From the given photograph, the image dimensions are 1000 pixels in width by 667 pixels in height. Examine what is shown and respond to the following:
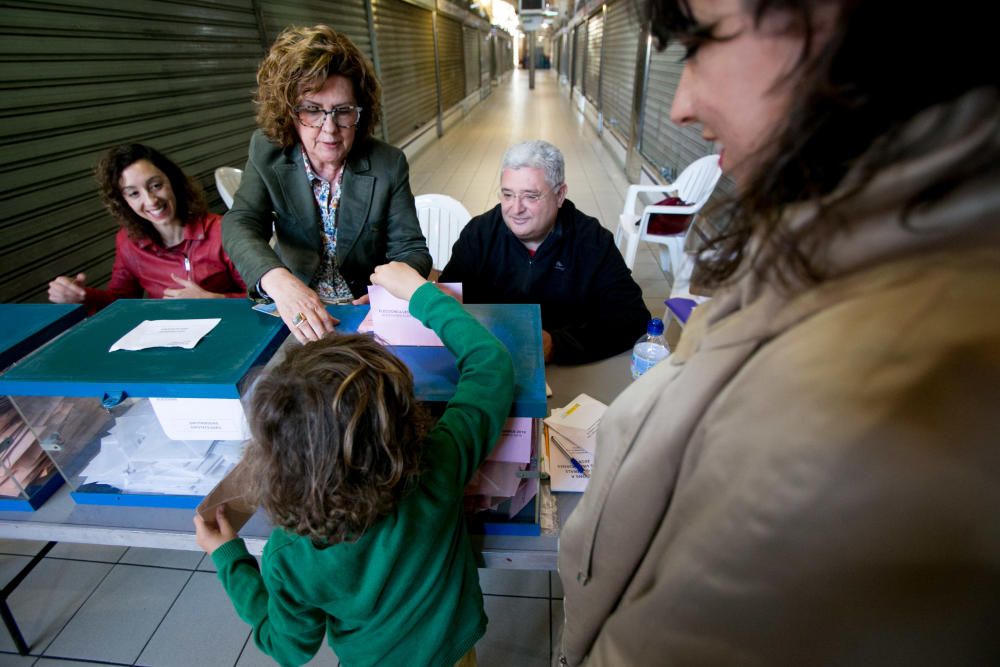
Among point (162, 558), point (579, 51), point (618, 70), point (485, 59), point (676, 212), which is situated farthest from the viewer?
point (485, 59)

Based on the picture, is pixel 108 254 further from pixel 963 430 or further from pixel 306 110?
pixel 963 430

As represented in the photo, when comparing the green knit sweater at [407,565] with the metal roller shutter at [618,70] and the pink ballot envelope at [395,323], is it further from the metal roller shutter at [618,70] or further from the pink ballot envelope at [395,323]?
the metal roller shutter at [618,70]

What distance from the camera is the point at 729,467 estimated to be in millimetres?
396

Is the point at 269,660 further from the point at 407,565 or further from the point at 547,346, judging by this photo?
the point at 547,346

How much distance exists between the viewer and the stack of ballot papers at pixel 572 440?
1.15m

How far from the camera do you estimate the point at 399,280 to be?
1.11 m

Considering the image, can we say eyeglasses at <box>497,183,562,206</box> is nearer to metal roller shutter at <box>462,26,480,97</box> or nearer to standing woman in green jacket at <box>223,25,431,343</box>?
standing woman in green jacket at <box>223,25,431,343</box>

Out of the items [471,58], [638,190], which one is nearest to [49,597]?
[638,190]

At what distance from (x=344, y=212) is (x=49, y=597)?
6.24ft

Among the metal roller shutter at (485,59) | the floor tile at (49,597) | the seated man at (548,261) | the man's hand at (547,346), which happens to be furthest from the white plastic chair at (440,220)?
the metal roller shutter at (485,59)

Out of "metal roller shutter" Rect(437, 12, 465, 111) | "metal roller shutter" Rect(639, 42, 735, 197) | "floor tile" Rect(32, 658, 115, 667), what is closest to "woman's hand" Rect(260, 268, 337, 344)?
"floor tile" Rect(32, 658, 115, 667)

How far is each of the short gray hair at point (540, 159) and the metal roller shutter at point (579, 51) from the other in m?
15.3

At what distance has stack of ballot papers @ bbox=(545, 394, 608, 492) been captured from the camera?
45.4 inches

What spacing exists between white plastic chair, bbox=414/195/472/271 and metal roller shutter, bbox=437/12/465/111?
9.92m
